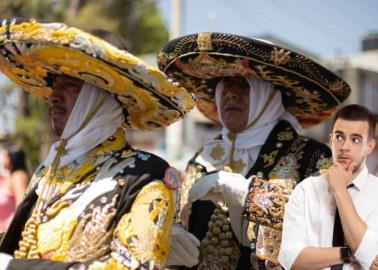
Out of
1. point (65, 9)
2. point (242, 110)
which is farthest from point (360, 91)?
point (242, 110)

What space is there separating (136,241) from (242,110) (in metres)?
1.46

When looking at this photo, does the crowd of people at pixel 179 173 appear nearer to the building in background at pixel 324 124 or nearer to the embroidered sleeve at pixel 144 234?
the embroidered sleeve at pixel 144 234

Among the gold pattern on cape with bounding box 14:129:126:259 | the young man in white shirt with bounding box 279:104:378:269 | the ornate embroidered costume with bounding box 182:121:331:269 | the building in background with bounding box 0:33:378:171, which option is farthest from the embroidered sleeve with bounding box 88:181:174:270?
the building in background with bounding box 0:33:378:171

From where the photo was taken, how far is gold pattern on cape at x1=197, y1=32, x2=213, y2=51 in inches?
125

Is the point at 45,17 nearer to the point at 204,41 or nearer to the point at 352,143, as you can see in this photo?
the point at 204,41

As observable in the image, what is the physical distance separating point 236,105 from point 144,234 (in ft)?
4.72

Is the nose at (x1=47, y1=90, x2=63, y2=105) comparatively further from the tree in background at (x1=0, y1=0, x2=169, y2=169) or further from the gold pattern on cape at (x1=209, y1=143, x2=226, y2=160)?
the tree in background at (x1=0, y1=0, x2=169, y2=169)

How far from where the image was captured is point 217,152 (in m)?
3.55

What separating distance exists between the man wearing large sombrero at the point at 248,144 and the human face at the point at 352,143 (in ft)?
1.29

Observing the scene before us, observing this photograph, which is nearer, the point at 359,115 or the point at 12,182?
the point at 359,115

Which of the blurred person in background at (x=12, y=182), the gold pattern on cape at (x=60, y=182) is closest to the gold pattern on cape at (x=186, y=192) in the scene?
the gold pattern on cape at (x=60, y=182)

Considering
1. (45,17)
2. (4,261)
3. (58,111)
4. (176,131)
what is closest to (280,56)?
(58,111)

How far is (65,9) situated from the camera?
14.5 metres

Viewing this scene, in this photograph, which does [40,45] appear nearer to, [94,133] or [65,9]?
[94,133]
